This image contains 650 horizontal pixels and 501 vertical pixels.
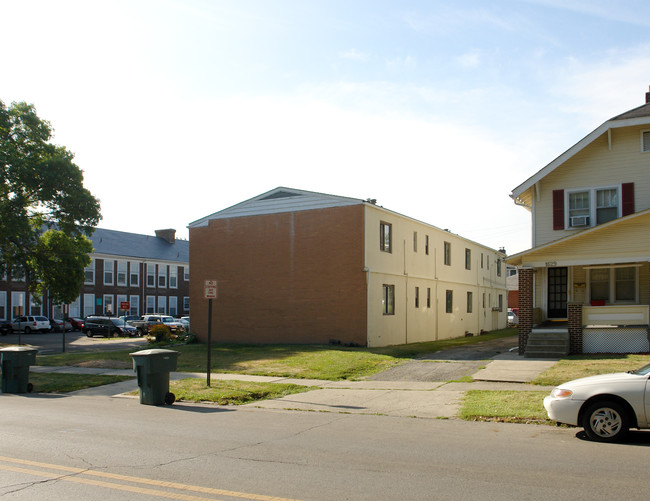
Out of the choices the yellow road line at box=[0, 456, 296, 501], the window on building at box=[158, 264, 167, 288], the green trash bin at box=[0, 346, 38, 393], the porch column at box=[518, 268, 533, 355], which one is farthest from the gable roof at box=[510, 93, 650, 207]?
the window on building at box=[158, 264, 167, 288]

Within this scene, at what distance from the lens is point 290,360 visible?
2066cm

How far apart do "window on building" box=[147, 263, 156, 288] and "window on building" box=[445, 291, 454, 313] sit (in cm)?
4123

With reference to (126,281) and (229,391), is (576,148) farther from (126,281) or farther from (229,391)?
(126,281)

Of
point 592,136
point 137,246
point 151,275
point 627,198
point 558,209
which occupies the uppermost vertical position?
point 592,136

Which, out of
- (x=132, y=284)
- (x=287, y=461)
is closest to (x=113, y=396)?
(x=287, y=461)

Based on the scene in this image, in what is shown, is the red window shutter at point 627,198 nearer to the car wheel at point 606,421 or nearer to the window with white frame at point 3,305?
the car wheel at point 606,421

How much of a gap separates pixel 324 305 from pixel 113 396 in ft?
43.3

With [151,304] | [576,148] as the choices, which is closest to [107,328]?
[151,304]

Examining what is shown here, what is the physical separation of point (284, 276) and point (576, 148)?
1369 centimetres

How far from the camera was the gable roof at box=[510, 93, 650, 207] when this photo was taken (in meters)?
20.1

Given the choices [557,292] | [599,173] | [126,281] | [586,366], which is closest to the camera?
[586,366]

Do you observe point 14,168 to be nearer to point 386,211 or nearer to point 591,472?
point 386,211

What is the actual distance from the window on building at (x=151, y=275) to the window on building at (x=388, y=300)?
147 feet

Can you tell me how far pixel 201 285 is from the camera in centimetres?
3203
